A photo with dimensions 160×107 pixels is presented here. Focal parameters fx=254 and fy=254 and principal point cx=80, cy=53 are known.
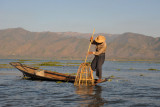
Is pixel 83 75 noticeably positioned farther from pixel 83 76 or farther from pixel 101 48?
pixel 101 48

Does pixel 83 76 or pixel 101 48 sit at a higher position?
pixel 101 48

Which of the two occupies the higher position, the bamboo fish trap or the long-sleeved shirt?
the long-sleeved shirt

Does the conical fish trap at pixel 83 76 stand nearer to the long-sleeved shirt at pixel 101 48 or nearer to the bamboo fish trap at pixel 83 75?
the bamboo fish trap at pixel 83 75

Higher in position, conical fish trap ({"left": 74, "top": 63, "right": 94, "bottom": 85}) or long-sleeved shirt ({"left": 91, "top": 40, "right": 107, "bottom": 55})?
long-sleeved shirt ({"left": 91, "top": 40, "right": 107, "bottom": 55})

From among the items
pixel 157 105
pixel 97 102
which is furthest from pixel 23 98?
pixel 157 105

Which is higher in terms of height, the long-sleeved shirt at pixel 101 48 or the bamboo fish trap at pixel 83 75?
the long-sleeved shirt at pixel 101 48

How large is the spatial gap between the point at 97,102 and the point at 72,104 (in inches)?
48.2

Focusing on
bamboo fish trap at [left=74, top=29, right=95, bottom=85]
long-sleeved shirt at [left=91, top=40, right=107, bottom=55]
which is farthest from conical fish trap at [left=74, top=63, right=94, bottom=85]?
long-sleeved shirt at [left=91, top=40, right=107, bottom=55]

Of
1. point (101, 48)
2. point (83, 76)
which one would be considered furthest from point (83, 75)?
point (101, 48)

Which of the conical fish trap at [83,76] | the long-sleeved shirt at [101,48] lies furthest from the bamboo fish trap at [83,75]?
the long-sleeved shirt at [101,48]

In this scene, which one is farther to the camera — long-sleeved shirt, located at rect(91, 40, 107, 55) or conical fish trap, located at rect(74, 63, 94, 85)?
conical fish trap, located at rect(74, 63, 94, 85)

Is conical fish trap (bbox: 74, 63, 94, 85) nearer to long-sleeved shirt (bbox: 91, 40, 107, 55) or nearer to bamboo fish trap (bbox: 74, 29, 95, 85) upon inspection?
bamboo fish trap (bbox: 74, 29, 95, 85)

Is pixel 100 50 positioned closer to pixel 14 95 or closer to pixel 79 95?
pixel 79 95

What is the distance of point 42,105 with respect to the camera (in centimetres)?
1046
